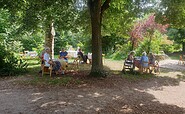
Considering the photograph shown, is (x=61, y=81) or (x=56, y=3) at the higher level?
(x=56, y=3)

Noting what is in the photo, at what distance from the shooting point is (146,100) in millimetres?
6723

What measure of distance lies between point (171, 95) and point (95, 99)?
3063mm

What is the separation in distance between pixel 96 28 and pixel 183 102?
4.94 meters

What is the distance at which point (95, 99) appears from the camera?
641 cm

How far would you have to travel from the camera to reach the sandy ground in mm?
5438

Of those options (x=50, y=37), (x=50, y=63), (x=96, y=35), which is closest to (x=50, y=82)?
(x=50, y=63)

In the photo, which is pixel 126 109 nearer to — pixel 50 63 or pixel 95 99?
pixel 95 99

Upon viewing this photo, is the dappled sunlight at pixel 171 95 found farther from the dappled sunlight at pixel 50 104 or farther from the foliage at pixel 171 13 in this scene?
the foliage at pixel 171 13

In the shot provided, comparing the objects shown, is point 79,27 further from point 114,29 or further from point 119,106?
point 119,106

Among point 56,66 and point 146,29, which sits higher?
point 146,29

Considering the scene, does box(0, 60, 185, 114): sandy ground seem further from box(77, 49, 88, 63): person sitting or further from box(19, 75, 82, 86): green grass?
box(77, 49, 88, 63): person sitting

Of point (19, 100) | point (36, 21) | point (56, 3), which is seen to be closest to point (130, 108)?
point (19, 100)

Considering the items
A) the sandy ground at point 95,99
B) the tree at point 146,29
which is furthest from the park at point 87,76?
the tree at point 146,29

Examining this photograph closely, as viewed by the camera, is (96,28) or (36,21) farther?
(36,21)
